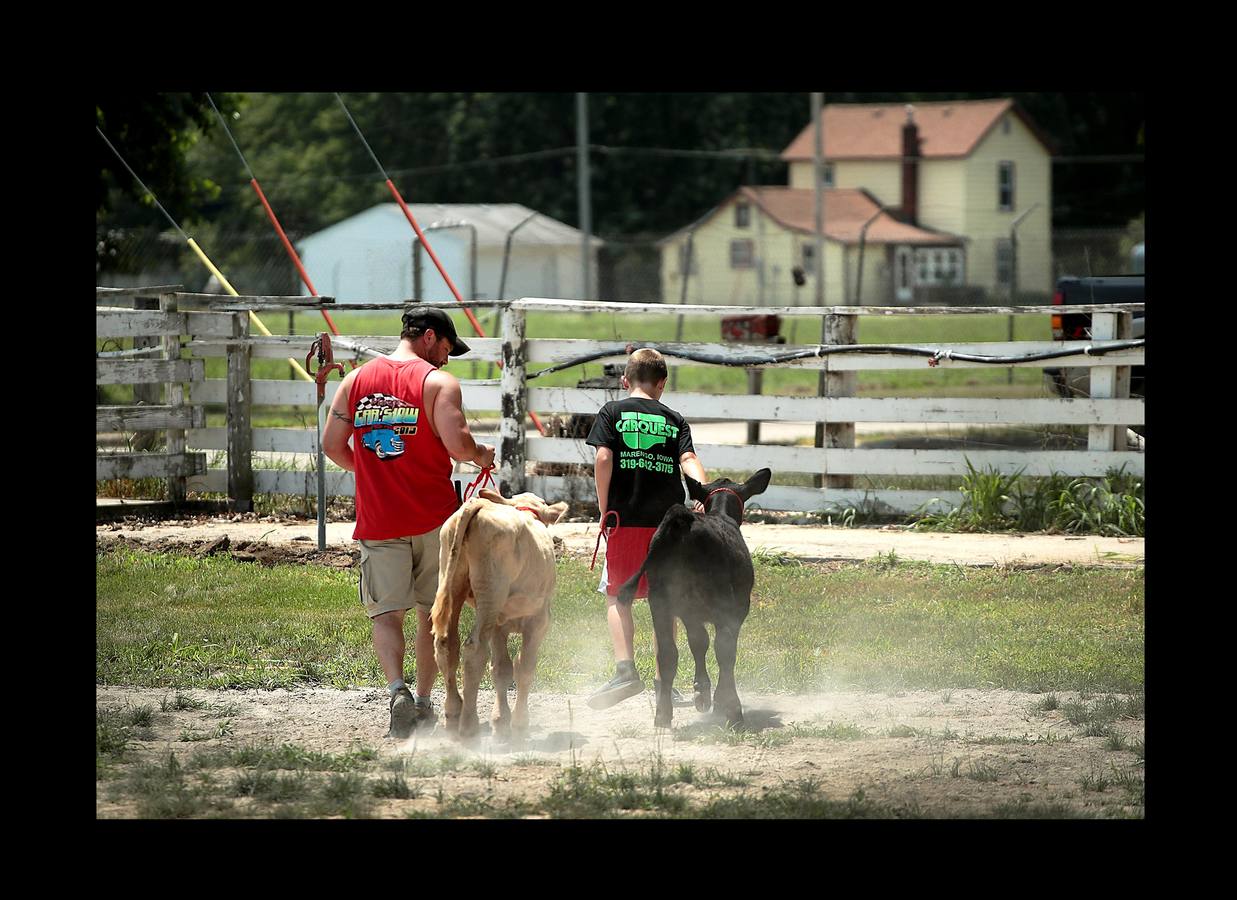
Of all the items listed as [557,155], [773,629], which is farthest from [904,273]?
[773,629]

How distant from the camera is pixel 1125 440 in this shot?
11977 mm

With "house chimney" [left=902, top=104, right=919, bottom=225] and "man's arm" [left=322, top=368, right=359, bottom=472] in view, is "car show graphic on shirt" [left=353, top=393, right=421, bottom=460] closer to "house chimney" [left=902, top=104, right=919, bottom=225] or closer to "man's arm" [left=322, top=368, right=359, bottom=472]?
"man's arm" [left=322, top=368, right=359, bottom=472]

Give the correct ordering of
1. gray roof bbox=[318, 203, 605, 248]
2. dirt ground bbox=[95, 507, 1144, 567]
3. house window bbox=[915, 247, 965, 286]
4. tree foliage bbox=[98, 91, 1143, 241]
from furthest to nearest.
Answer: tree foliage bbox=[98, 91, 1143, 241] < house window bbox=[915, 247, 965, 286] < gray roof bbox=[318, 203, 605, 248] < dirt ground bbox=[95, 507, 1144, 567]

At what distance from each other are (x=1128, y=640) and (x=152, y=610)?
551 cm

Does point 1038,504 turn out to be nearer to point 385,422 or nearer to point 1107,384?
point 1107,384

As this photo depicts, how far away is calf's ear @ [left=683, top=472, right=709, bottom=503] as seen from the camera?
671cm

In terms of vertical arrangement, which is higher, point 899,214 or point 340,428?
point 899,214

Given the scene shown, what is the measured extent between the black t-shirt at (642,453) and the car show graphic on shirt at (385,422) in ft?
2.79

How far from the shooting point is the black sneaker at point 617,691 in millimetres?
6723

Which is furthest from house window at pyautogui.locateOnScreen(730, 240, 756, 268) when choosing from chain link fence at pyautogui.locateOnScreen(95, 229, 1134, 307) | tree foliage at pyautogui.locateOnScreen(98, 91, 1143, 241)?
tree foliage at pyautogui.locateOnScreen(98, 91, 1143, 241)

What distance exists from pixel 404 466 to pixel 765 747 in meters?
1.90

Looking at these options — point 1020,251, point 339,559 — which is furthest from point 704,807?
point 1020,251

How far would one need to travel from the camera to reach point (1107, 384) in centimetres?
1172

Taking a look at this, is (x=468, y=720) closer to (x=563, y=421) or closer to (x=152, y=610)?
(x=152, y=610)
